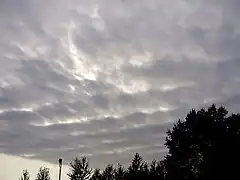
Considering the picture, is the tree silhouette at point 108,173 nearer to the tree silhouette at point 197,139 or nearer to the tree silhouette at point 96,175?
the tree silhouette at point 96,175

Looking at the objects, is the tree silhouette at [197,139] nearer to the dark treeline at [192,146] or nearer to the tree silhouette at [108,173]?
the dark treeline at [192,146]

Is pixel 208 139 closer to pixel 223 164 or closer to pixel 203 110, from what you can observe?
pixel 203 110

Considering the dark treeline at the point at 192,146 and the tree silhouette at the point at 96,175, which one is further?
the tree silhouette at the point at 96,175

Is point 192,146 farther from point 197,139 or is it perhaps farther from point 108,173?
point 108,173

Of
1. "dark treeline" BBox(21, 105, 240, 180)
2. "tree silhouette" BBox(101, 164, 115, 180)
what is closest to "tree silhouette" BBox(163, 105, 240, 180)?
"dark treeline" BBox(21, 105, 240, 180)

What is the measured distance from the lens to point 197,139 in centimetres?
7306

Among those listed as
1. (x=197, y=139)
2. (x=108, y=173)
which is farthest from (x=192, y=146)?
(x=108, y=173)

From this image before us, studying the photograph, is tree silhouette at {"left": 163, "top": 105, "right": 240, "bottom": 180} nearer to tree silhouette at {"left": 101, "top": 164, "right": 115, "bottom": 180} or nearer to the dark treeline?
the dark treeline

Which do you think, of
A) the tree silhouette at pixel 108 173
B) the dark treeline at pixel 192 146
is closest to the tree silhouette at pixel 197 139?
the dark treeline at pixel 192 146

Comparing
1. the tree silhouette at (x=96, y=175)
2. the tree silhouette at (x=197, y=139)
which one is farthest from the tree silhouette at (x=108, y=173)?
the tree silhouette at (x=197, y=139)

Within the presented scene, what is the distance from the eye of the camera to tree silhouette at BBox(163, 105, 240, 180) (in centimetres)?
6775

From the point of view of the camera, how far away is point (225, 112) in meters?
77.5

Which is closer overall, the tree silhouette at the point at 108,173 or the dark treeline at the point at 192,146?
the dark treeline at the point at 192,146

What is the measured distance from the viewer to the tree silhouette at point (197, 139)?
222ft
